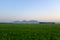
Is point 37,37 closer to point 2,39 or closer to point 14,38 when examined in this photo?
point 14,38

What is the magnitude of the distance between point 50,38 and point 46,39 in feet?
1.16

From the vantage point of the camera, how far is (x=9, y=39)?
8.53 meters

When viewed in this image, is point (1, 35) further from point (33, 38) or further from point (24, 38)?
point (33, 38)

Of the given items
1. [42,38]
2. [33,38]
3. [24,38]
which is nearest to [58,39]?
[42,38]

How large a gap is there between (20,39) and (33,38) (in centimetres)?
90

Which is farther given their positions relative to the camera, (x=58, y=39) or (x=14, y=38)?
(x=14, y=38)

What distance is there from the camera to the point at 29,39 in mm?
8602

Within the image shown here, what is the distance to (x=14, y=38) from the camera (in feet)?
29.8

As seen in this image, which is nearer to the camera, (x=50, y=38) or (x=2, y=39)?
(x=2, y=39)

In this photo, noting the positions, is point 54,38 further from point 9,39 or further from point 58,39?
point 9,39

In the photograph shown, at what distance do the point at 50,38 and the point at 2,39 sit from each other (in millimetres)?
3220

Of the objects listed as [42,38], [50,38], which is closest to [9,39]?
[42,38]

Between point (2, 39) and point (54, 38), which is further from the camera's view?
point (54, 38)

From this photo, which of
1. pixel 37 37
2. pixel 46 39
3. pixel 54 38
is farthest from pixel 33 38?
pixel 54 38
